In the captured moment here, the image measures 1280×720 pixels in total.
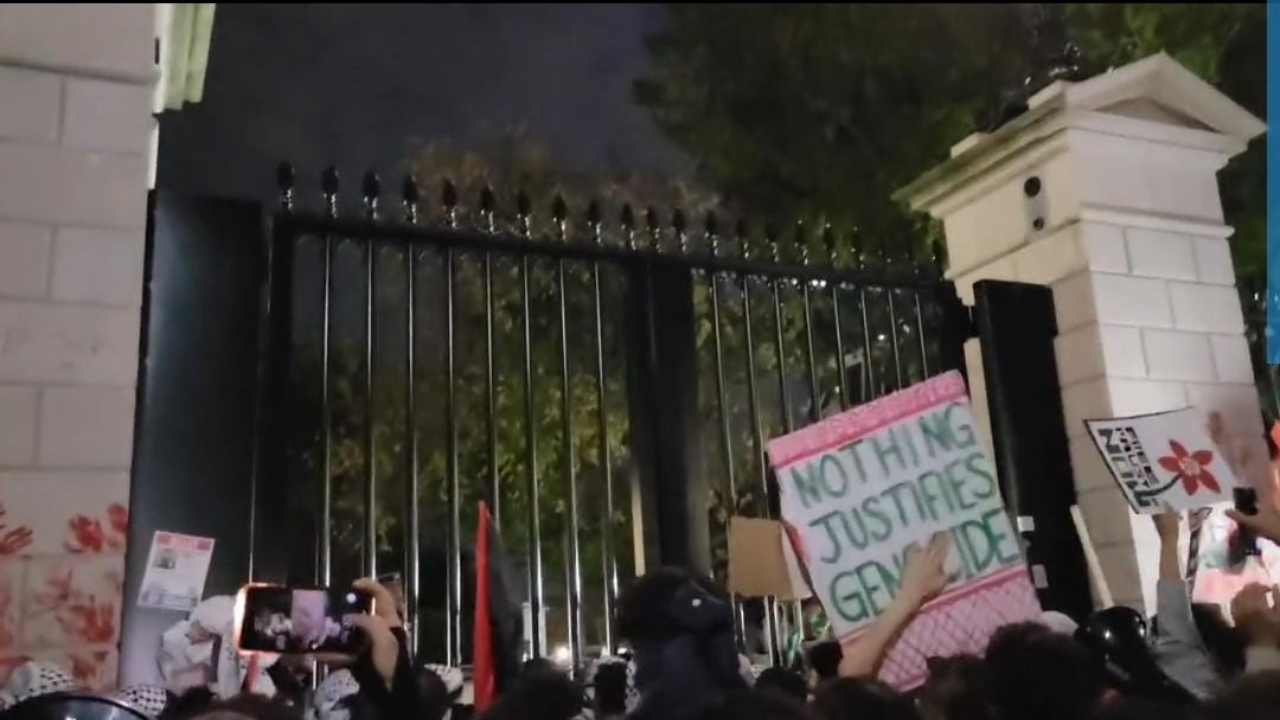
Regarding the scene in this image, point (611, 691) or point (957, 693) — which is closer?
point (957, 693)

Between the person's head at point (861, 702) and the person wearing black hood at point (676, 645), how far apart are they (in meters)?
0.19

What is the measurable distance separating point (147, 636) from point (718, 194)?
11422 mm

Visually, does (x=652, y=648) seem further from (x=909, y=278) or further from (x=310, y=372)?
(x=310, y=372)

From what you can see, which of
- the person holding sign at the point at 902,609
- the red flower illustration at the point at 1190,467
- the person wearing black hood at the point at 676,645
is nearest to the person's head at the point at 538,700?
the person wearing black hood at the point at 676,645

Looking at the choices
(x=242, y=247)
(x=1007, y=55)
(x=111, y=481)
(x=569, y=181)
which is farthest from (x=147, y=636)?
(x=569, y=181)

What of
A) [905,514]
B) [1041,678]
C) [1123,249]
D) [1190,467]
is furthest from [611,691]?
[1123,249]

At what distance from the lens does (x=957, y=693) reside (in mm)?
2768

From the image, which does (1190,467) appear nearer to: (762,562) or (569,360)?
(762,562)

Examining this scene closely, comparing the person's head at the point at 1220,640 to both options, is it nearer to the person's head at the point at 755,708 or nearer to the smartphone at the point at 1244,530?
the smartphone at the point at 1244,530

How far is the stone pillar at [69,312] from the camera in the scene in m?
3.26

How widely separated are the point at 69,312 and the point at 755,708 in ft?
7.08

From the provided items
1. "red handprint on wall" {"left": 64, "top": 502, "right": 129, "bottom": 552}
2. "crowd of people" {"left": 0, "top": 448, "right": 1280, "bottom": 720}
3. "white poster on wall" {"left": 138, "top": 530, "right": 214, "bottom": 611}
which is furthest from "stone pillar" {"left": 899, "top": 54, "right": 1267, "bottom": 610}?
"red handprint on wall" {"left": 64, "top": 502, "right": 129, "bottom": 552}

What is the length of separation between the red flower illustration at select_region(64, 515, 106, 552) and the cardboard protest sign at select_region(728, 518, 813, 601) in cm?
174

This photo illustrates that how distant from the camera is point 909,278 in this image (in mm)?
5160
